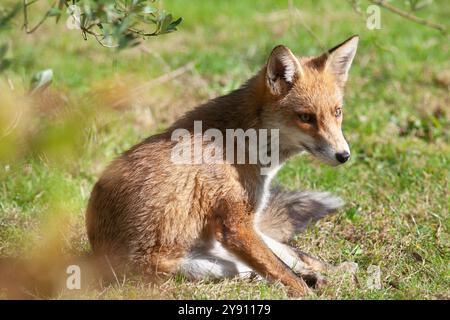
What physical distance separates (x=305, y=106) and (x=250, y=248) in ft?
3.58

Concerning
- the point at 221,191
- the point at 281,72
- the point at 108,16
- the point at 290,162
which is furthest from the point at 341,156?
the point at 290,162

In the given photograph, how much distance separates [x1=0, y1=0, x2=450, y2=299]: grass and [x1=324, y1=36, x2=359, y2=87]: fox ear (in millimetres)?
892

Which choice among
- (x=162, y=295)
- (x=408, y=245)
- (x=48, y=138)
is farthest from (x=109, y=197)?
(x=408, y=245)

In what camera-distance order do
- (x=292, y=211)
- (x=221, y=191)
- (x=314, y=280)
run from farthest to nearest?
1. (x=292, y=211)
2. (x=314, y=280)
3. (x=221, y=191)

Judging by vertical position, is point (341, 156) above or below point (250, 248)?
above

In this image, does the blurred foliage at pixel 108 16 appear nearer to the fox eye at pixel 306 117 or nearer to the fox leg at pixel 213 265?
the fox eye at pixel 306 117

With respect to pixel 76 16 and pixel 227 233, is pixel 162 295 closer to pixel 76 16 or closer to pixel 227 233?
pixel 227 233

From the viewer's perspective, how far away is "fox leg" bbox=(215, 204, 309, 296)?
196 inches

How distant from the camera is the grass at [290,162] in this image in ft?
16.0

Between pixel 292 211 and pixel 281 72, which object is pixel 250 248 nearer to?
pixel 292 211

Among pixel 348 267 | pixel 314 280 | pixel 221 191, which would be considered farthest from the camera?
pixel 348 267

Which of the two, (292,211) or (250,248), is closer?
(250,248)

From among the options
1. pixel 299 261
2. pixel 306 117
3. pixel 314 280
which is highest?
pixel 306 117

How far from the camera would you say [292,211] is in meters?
6.00
